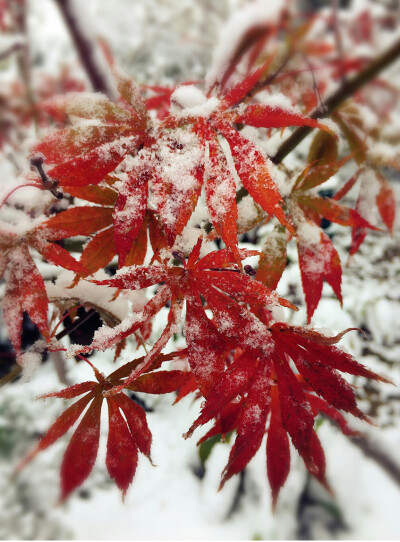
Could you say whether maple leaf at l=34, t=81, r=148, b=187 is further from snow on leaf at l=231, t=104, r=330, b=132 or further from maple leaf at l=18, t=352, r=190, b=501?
maple leaf at l=18, t=352, r=190, b=501

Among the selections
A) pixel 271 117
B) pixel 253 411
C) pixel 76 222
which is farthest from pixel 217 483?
pixel 271 117

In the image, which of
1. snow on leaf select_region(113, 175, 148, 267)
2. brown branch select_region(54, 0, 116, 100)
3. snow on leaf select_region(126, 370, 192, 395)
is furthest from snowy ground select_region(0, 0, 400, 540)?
snow on leaf select_region(113, 175, 148, 267)

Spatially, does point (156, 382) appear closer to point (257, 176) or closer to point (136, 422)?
point (136, 422)

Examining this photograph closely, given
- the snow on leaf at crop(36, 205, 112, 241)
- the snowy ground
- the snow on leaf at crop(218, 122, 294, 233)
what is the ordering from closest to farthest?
1. the snow on leaf at crop(218, 122, 294, 233)
2. the snow on leaf at crop(36, 205, 112, 241)
3. the snowy ground

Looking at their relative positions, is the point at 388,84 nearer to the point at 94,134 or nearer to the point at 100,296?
the point at 94,134

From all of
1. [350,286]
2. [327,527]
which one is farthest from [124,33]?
[327,527]
